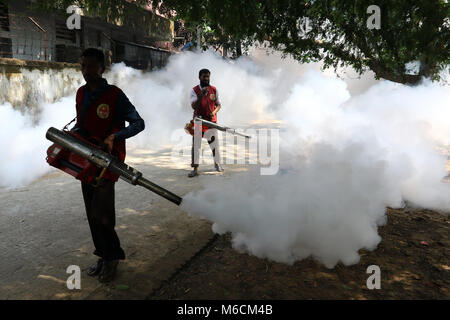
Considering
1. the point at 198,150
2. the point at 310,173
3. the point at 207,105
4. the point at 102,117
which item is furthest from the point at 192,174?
the point at 102,117

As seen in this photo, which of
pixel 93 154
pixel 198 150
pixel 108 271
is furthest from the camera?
pixel 198 150

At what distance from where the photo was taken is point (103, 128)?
260 cm

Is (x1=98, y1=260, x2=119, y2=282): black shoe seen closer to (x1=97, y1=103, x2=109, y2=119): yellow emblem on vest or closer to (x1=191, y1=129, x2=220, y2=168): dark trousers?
(x1=97, y1=103, x2=109, y2=119): yellow emblem on vest

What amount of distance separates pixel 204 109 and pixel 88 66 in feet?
11.4

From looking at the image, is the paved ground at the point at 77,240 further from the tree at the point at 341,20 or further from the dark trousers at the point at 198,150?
the tree at the point at 341,20

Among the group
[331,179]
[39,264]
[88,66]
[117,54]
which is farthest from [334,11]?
[117,54]

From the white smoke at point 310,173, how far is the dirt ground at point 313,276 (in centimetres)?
13

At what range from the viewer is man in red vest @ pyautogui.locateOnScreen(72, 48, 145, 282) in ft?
8.39

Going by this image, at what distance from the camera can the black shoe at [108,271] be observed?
2645mm

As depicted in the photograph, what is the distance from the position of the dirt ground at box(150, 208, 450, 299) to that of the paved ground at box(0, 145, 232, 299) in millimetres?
186

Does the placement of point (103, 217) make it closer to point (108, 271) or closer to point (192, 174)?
point (108, 271)

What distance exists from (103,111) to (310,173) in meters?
2.67

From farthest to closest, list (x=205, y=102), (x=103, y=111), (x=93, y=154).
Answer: (x=205, y=102) → (x=103, y=111) → (x=93, y=154)
